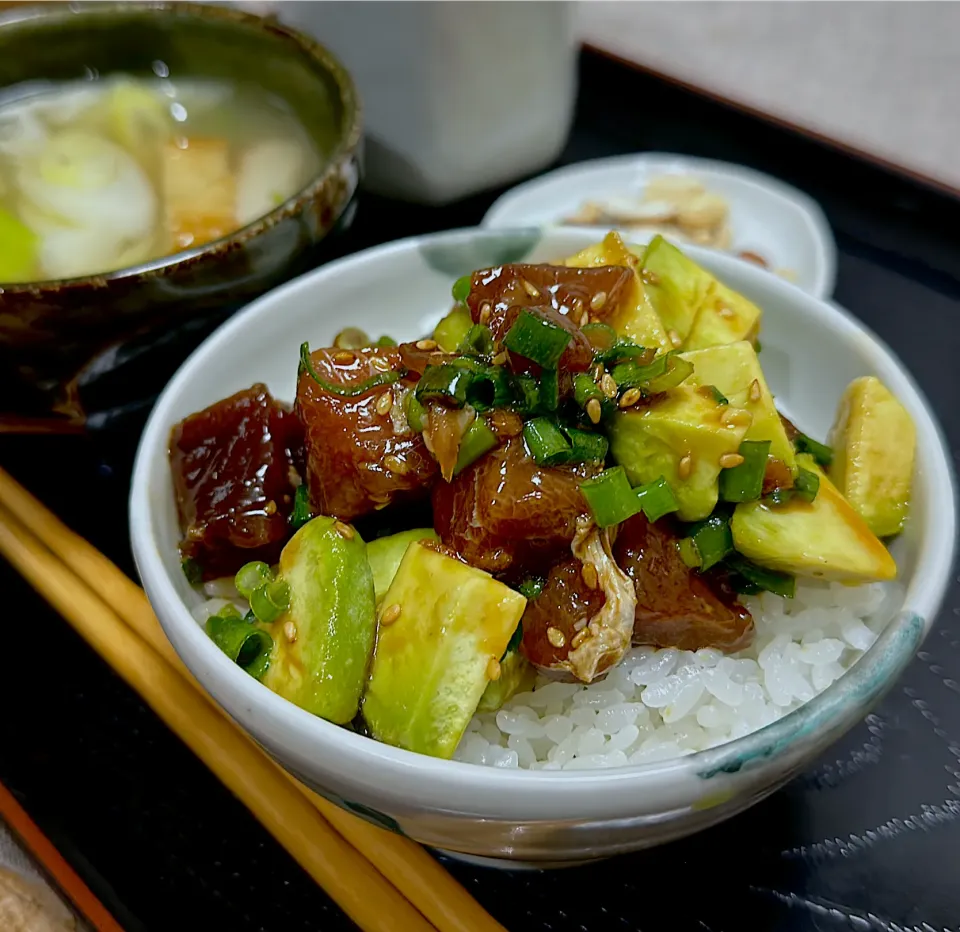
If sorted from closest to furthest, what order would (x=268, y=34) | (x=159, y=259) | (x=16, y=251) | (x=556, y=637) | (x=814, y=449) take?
(x=556, y=637)
(x=814, y=449)
(x=159, y=259)
(x=16, y=251)
(x=268, y=34)

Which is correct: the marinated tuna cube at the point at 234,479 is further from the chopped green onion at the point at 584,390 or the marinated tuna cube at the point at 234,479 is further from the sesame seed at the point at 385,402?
the chopped green onion at the point at 584,390

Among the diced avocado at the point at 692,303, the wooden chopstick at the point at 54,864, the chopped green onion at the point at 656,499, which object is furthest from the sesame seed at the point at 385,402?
the wooden chopstick at the point at 54,864

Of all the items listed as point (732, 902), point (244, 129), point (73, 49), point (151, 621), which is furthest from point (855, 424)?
point (73, 49)

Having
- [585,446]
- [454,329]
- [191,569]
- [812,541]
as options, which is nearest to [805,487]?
[812,541]

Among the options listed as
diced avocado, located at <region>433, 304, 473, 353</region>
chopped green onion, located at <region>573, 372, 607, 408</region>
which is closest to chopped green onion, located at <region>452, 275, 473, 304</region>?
diced avocado, located at <region>433, 304, 473, 353</region>

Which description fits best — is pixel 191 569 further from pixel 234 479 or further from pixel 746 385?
→ pixel 746 385
